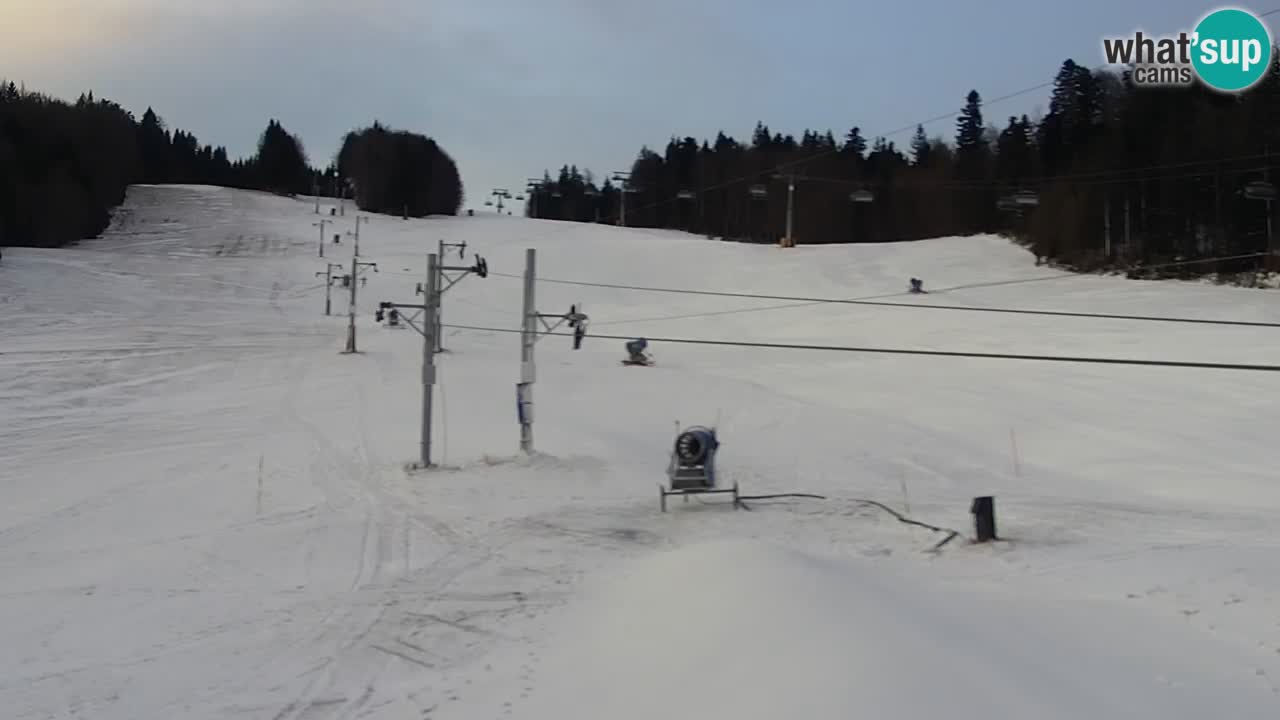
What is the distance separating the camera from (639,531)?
51.5ft

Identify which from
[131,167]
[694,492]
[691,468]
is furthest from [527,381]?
[131,167]

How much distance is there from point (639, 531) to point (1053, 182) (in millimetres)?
55524

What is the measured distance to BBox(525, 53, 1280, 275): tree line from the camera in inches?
1959

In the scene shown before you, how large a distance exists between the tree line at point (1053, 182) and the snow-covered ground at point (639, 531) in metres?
8.78

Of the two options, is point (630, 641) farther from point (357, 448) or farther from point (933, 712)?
point (357, 448)

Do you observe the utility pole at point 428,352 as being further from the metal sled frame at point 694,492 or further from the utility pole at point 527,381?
the metal sled frame at point 694,492

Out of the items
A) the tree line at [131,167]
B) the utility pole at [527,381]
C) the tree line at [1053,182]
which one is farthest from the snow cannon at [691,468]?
the tree line at [131,167]

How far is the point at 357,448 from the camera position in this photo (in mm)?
22750

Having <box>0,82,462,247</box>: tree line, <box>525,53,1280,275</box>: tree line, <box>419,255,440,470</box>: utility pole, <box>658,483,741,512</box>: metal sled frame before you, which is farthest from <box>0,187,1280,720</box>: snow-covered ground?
<box>0,82,462,247</box>: tree line

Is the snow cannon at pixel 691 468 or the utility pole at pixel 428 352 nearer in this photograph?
the snow cannon at pixel 691 468

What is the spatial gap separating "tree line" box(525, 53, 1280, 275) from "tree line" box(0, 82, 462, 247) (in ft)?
81.4

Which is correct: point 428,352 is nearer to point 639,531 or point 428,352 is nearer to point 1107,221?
point 639,531

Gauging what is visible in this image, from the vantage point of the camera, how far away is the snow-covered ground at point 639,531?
855 centimetres

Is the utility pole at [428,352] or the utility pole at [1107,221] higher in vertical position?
the utility pole at [1107,221]
